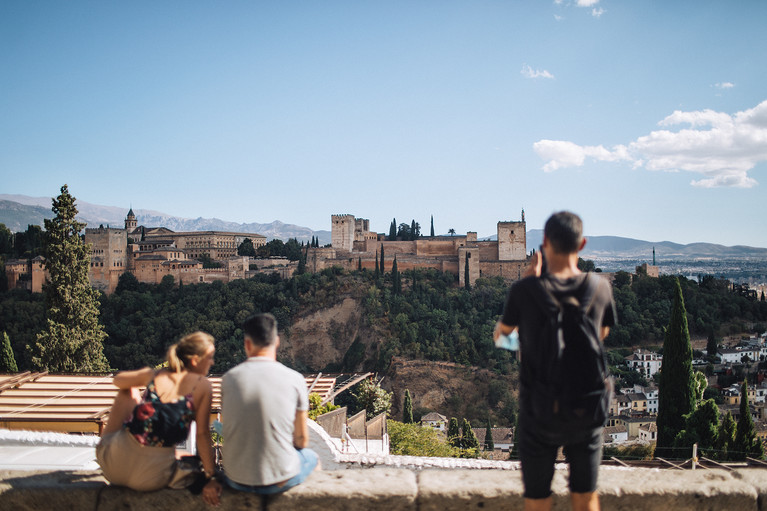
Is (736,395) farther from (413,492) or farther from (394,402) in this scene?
(413,492)

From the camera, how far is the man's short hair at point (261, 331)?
269cm

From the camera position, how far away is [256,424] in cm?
254

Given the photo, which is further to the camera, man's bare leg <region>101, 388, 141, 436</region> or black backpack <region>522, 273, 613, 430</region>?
man's bare leg <region>101, 388, 141, 436</region>

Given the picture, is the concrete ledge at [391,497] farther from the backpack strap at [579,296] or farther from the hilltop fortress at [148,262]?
the hilltop fortress at [148,262]

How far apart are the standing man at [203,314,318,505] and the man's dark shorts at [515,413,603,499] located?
3.37ft

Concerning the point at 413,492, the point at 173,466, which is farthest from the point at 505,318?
the point at 173,466

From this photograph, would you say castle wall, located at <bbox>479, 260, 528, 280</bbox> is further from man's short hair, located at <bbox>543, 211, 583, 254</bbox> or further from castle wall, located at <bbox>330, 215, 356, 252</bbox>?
man's short hair, located at <bbox>543, 211, 583, 254</bbox>

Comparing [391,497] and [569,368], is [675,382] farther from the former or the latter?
[569,368]

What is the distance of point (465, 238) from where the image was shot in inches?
2124

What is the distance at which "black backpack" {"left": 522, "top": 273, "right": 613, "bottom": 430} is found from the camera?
2.17 metres

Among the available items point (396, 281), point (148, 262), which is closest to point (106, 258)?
point (148, 262)

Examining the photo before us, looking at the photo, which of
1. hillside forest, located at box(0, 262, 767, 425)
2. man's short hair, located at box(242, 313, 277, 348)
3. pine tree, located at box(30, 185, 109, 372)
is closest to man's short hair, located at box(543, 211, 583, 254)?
man's short hair, located at box(242, 313, 277, 348)

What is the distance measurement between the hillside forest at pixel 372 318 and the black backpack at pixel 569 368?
34.6 meters

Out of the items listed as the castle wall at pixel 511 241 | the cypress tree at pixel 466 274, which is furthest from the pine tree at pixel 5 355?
the castle wall at pixel 511 241
